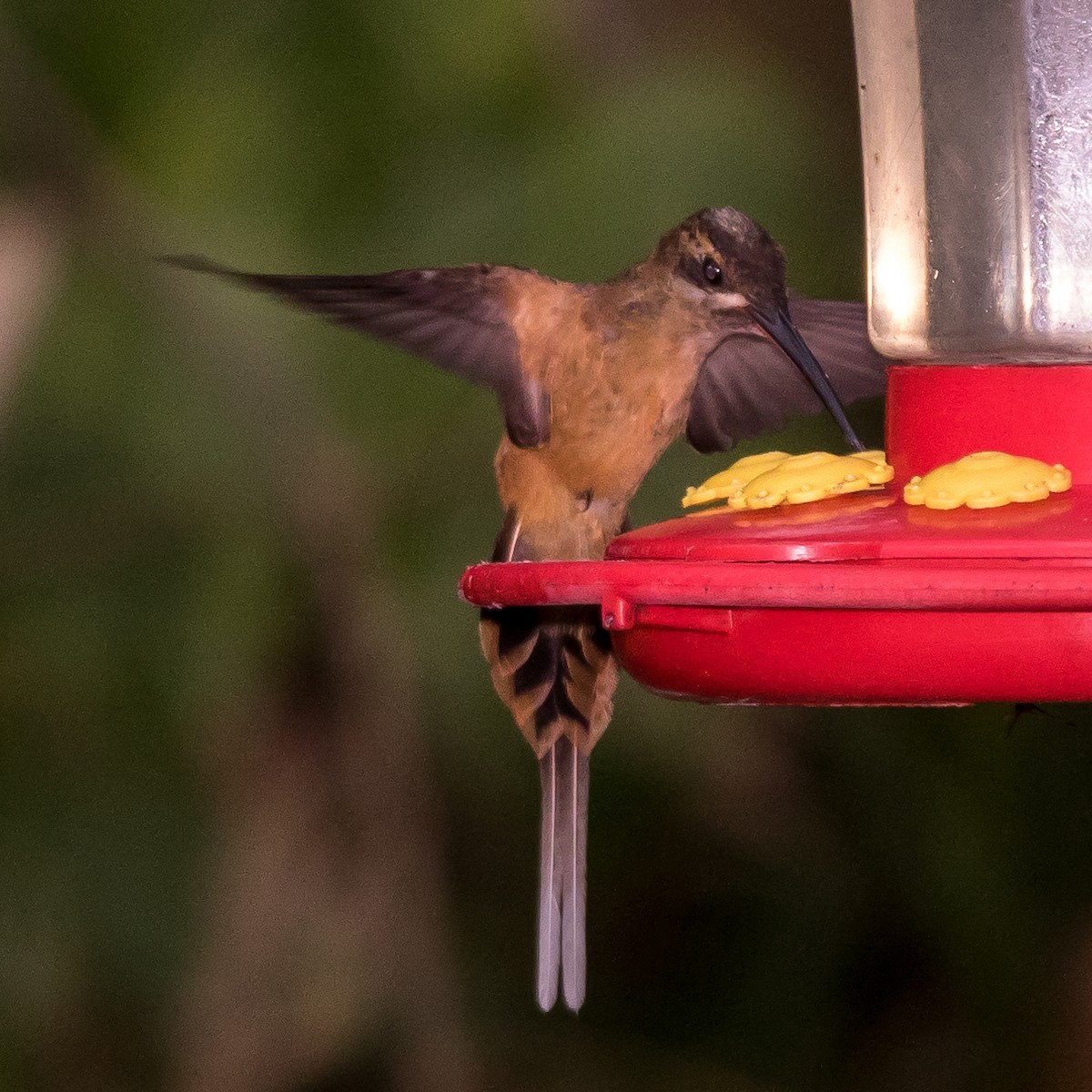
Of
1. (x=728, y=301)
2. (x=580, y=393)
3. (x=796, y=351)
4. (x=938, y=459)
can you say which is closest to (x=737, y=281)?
(x=728, y=301)

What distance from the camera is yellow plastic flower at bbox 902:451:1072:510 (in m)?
1.76

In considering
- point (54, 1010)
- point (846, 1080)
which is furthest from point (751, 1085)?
point (54, 1010)

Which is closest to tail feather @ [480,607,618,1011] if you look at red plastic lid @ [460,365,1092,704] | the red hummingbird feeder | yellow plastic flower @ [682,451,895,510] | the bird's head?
the bird's head

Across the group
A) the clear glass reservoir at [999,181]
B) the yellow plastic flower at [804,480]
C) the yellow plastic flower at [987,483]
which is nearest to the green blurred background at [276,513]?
the clear glass reservoir at [999,181]

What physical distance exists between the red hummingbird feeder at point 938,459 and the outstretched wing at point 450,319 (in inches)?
25.4

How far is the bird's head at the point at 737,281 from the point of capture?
2574 millimetres

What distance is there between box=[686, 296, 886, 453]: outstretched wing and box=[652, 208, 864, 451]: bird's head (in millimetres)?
151

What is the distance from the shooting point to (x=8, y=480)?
3.76 meters

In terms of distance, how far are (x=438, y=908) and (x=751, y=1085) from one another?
1000 mm

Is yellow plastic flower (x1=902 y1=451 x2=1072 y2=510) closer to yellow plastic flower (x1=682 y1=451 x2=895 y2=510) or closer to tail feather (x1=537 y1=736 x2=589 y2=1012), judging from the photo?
yellow plastic flower (x1=682 y1=451 x2=895 y2=510)

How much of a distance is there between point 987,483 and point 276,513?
228cm

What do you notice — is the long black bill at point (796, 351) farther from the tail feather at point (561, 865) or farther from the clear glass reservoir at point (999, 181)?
the tail feather at point (561, 865)

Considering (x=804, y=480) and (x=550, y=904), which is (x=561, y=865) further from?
(x=804, y=480)

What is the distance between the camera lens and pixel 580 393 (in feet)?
9.64
